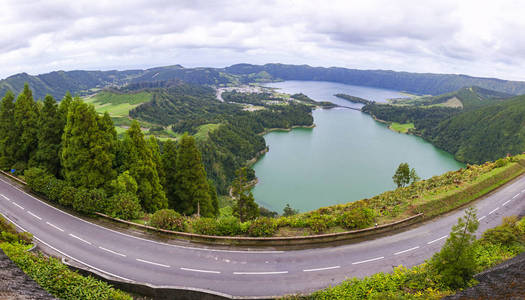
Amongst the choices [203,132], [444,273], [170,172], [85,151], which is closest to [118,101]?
[203,132]

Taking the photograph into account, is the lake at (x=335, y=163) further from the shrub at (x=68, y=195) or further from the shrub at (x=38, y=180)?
the shrub at (x=38, y=180)

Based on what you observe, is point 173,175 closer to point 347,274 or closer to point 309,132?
point 347,274

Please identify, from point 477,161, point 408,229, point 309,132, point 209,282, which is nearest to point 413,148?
point 477,161

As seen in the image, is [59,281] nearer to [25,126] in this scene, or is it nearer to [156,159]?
[156,159]

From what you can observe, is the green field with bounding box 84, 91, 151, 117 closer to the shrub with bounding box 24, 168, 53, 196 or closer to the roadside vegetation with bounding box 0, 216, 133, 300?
the shrub with bounding box 24, 168, 53, 196

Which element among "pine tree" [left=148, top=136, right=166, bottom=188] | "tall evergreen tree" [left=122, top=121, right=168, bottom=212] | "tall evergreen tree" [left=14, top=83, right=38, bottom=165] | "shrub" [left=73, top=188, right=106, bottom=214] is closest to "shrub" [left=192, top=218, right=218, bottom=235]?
"shrub" [left=73, top=188, right=106, bottom=214]
